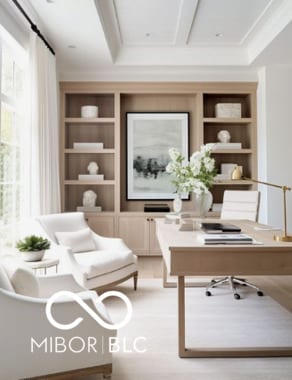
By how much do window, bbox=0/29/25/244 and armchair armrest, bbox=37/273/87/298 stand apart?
1.34 metres

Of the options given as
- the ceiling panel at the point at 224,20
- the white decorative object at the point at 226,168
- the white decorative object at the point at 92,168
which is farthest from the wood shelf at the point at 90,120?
the white decorative object at the point at 226,168

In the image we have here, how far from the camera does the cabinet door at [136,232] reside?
16.1 feet

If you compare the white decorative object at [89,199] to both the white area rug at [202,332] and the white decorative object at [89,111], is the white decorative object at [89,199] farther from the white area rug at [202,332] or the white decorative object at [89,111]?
the white area rug at [202,332]

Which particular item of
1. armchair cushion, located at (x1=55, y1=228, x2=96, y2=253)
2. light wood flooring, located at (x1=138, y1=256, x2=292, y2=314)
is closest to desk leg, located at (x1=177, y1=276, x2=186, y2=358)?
light wood flooring, located at (x1=138, y1=256, x2=292, y2=314)

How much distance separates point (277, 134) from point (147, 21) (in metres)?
2.43

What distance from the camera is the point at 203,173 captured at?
2.88 metres

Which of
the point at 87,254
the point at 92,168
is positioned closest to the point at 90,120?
the point at 92,168

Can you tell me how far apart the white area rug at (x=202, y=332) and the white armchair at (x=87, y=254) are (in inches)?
10.6

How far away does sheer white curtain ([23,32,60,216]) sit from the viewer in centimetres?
347

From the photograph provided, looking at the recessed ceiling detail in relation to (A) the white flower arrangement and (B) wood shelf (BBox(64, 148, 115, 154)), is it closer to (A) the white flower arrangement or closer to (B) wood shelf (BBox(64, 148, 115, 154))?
(B) wood shelf (BBox(64, 148, 115, 154))

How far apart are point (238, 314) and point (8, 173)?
2.63 metres

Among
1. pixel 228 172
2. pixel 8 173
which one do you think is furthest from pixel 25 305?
pixel 228 172

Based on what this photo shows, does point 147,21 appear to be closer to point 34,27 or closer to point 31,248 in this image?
point 34,27

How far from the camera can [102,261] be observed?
3.04 m
